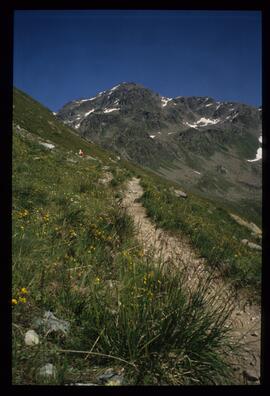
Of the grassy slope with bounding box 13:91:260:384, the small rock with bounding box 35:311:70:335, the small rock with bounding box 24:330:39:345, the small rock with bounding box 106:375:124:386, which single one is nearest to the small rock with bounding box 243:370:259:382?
the grassy slope with bounding box 13:91:260:384

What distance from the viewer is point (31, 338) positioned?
3197mm

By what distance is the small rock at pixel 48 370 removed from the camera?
9.12 ft

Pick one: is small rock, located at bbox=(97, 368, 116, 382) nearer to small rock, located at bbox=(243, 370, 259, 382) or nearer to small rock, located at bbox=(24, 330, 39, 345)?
small rock, located at bbox=(24, 330, 39, 345)

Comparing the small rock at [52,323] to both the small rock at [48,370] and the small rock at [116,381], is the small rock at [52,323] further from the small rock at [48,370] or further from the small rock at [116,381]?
the small rock at [116,381]

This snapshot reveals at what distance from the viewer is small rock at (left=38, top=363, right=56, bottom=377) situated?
2.78 meters

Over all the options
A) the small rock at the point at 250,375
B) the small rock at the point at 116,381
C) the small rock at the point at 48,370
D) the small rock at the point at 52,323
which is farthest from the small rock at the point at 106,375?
the small rock at the point at 250,375

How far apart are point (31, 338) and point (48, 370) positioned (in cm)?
43

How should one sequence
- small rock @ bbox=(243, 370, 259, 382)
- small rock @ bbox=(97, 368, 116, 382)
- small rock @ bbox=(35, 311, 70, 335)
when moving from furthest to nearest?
1. small rock @ bbox=(243, 370, 259, 382)
2. small rock @ bbox=(35, 311, 70, 335)
3. small rock @ bbox=(97, 368, 116, 382)

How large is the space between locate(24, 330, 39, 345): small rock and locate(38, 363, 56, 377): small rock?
32cm

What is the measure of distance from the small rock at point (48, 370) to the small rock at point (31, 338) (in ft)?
1.03

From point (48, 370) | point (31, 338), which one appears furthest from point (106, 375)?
point (31, 338)
